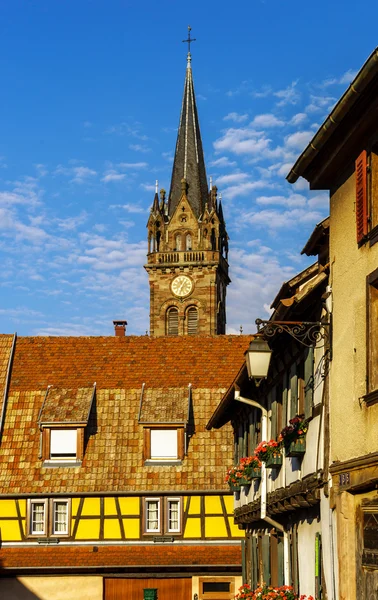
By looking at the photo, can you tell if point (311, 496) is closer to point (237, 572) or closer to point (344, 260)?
point (344, 260)

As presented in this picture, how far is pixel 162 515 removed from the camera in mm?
30578

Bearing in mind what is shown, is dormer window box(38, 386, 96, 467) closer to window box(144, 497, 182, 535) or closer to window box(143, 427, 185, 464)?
window box(143, 427, 185, 464)

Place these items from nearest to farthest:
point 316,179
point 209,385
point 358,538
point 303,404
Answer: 1. point 358,538
2. point 316,179
3. point 303,404
4. point 209,385

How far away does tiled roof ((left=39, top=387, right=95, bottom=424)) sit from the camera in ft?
103

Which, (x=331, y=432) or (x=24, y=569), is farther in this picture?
(x=24, y=569)

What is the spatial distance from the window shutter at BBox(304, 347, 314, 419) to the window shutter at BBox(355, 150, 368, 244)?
126 inches

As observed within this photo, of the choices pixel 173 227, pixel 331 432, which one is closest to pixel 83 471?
pixel 331 432

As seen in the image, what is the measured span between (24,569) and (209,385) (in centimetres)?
799

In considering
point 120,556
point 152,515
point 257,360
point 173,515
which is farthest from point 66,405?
point 257,360

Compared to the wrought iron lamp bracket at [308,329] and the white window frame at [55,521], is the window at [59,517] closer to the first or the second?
the white window frame at [55,521]

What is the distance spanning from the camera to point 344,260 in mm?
11641

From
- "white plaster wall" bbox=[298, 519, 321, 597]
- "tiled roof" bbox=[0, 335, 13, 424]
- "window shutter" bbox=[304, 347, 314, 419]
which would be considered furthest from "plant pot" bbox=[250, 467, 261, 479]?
"tiled roof" bbox=[0, 335, 13, 424]

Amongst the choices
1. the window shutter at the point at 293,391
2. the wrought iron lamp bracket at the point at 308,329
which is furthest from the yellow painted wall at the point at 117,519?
the wrought iron lamp bracket at the point at 308,329

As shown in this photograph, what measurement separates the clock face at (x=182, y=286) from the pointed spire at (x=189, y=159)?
594 centimetres
